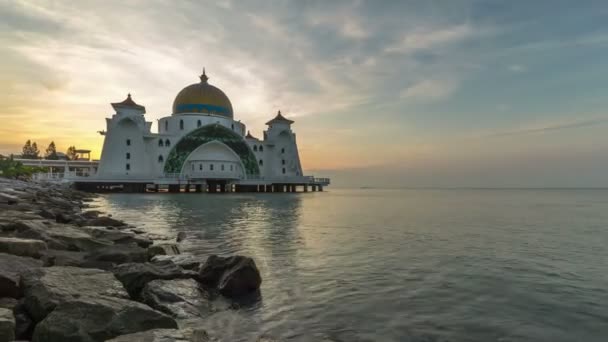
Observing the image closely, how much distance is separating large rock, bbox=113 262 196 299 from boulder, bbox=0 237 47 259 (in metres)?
1.57

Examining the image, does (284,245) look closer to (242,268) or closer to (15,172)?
(242,268)

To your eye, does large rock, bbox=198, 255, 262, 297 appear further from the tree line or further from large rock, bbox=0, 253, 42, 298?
the tree line

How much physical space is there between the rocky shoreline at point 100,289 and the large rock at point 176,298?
1cm

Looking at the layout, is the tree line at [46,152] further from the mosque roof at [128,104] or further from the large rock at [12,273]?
the large rock at [12,273]

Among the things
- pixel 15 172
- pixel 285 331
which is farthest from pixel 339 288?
pixel 15 172

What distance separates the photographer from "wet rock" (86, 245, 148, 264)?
25.7 feet

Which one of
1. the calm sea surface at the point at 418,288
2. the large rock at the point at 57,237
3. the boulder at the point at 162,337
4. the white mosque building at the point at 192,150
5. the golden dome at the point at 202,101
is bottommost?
the calm sea surface at the point at 418,288

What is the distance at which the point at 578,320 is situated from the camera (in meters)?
6.09

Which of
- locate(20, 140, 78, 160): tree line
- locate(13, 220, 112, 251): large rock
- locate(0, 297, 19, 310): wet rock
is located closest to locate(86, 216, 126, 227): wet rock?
locate(13, 220, 112, 251): large rock

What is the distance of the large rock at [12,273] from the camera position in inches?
192

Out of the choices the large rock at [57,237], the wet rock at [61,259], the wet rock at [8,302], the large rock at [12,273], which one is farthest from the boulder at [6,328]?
the large rock at [57,237]

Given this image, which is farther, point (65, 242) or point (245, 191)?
Answer: point (245, 191)

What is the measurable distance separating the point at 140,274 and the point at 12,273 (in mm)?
1833

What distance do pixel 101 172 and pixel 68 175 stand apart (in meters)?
7.57
